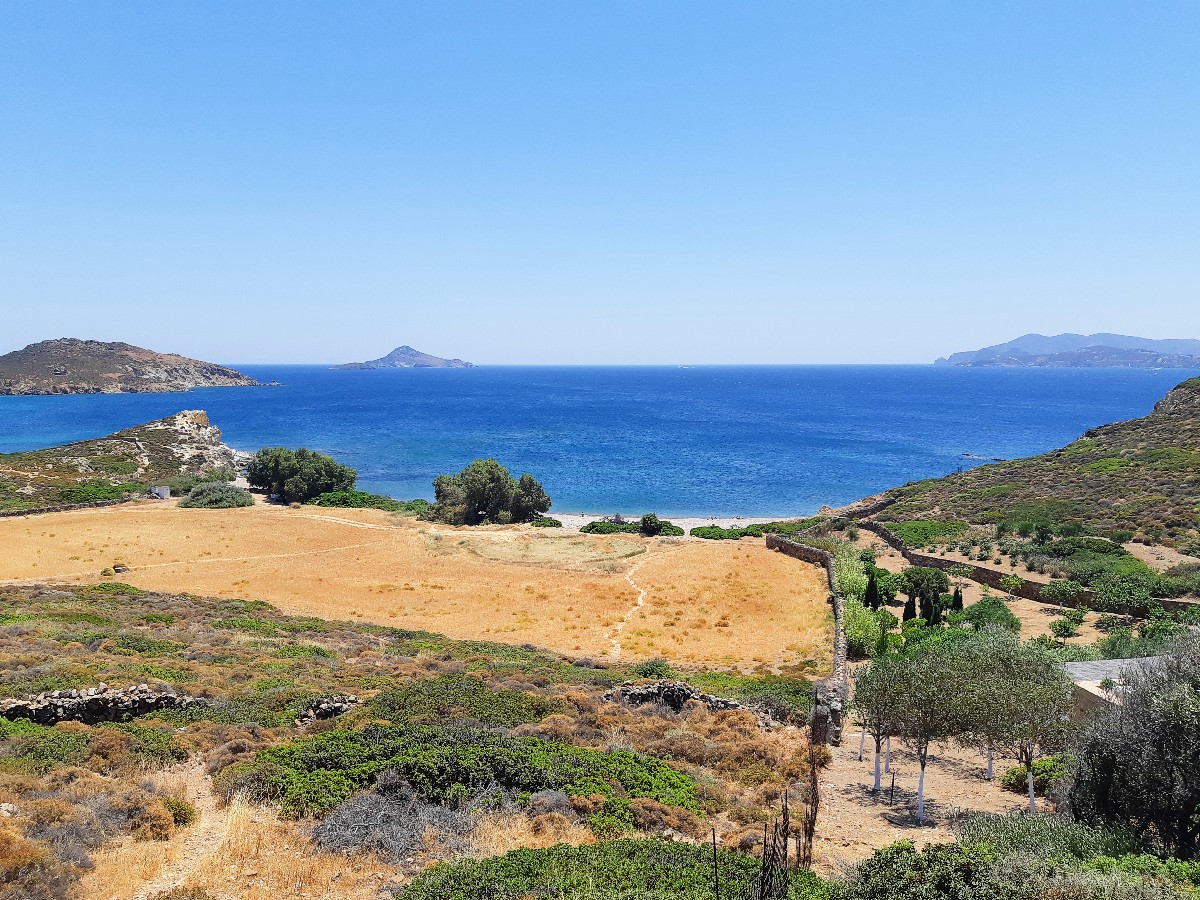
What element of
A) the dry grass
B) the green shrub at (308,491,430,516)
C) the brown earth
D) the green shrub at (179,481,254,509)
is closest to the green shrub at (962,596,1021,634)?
the brown earth

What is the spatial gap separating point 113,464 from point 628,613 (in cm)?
6483

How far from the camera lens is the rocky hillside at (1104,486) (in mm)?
45312

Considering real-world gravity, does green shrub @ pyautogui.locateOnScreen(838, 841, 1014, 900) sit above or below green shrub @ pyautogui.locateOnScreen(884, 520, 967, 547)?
above

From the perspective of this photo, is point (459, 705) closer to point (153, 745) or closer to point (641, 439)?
point (153, 745)

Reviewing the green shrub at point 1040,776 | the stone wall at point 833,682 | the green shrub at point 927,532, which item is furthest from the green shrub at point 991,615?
the green shrub at point 927,532

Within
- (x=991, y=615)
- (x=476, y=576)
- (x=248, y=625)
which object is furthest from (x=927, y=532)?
(x=248, y=625)

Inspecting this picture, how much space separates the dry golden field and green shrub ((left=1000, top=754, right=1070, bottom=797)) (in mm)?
9339

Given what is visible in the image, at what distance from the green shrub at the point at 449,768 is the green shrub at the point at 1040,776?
7365 mm

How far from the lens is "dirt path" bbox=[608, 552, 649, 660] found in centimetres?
2758

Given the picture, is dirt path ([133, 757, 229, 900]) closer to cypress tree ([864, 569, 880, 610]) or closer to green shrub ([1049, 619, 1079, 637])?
green shrub ([1049, 619, 1079, 637])

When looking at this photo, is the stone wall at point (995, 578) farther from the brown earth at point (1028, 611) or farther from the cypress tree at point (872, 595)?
the cypress tree at point (872, 595)

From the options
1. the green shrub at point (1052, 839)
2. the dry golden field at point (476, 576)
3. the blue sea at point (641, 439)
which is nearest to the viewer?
the green shrub at point (1052, 839)

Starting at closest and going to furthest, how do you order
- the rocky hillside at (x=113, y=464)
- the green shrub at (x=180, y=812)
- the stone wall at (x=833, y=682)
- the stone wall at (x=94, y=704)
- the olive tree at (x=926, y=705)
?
the green shrub at (x=180, y=812) < the olive tree at (x=926, y=705) < the stone wall at (x=94, y=704) < the stone wall at (x=833, y=682) < the rocky hillside at (x=113, y=464)

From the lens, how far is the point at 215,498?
56.3 meters
